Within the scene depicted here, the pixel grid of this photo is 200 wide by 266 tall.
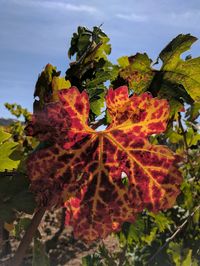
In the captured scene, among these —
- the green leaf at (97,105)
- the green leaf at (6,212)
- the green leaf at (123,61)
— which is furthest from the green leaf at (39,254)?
the green leaf at (123,61)

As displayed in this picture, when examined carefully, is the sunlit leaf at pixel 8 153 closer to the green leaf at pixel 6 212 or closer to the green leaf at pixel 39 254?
the green leaf at pixel 6 212

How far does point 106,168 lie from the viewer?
742mm

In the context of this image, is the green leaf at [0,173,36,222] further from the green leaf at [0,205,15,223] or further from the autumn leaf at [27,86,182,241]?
the autumn leaf at [27,86,182,241]

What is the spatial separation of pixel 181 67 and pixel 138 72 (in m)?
0.09

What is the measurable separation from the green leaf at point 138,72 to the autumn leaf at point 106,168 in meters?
0.21

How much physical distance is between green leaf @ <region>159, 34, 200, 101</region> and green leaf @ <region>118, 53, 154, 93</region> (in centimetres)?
3

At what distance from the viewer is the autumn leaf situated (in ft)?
2.31

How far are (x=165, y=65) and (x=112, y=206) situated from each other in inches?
15.8

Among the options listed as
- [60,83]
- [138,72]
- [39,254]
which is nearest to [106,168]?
[60,83]

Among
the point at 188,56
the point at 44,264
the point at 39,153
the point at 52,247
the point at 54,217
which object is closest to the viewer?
the point at 39,153

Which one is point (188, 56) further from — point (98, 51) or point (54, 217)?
point (54, 217)

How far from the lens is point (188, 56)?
993 millimetres

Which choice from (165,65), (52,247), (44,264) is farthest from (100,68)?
(52,247)

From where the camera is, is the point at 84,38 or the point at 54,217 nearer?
the point at 84,38
